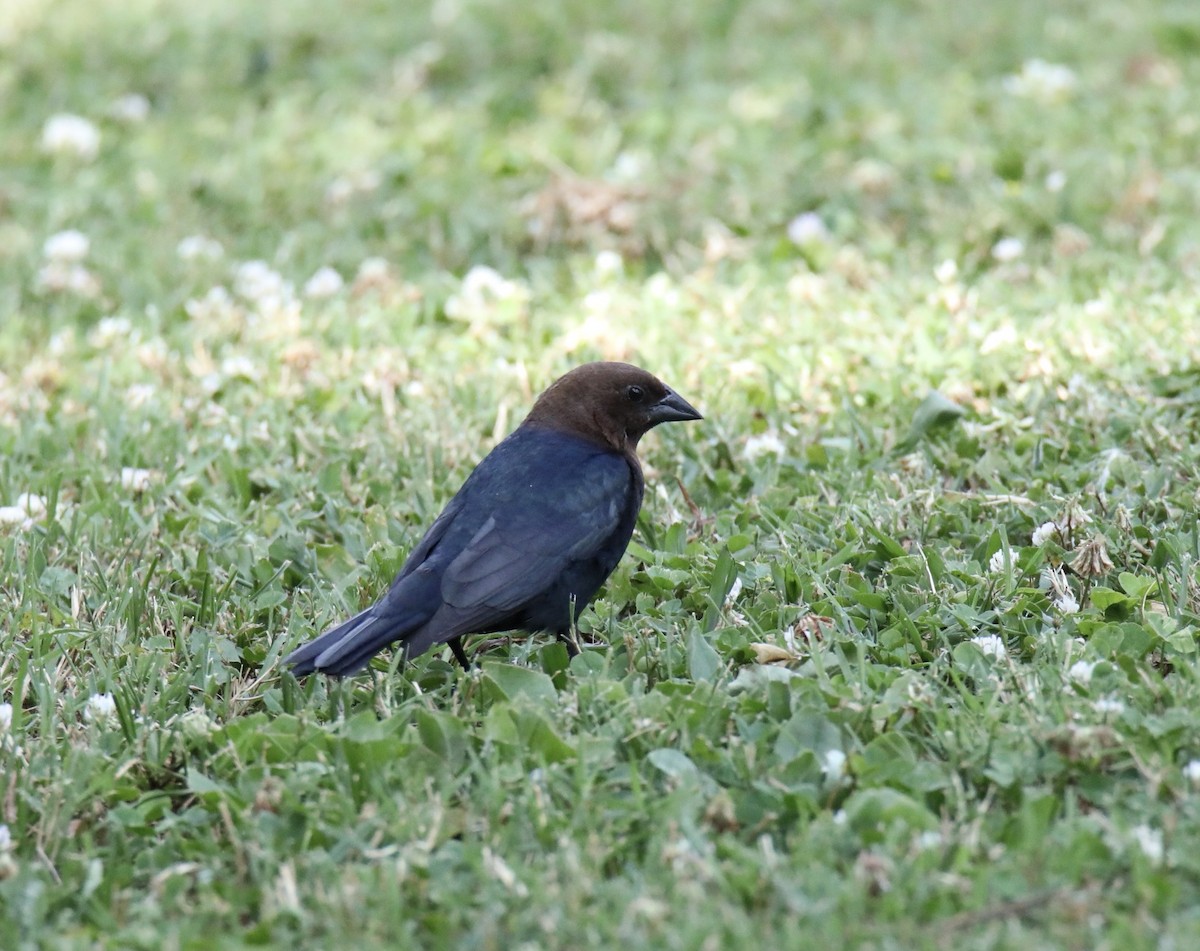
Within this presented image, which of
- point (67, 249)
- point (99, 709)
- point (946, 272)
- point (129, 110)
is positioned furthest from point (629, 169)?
point (99, 709)

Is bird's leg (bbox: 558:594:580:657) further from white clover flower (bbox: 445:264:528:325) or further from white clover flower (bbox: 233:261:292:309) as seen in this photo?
white clover flower (bbox: 233:261:292:309)

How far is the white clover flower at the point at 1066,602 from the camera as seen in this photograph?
3887mm

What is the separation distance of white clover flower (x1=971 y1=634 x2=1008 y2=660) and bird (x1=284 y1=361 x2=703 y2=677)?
0.94 metres

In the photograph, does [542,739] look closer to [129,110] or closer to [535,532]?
[535,532]

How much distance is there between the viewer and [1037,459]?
15.8 ft

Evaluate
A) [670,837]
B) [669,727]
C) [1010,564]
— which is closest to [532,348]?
[1010,564]

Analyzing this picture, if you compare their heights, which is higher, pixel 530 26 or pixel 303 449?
pixel 530 26

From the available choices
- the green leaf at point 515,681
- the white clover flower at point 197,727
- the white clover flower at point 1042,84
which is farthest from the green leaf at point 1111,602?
the white clover flower at point 1042,84

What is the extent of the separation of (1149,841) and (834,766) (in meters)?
0.62

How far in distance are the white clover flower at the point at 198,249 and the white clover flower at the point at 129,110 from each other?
61.9 inches

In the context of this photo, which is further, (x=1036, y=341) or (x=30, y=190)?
(x=30, y=190)

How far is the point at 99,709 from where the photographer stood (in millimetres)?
3580

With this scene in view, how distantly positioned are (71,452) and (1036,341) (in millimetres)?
3215

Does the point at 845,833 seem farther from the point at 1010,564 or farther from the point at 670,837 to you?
the point at 1010,564
